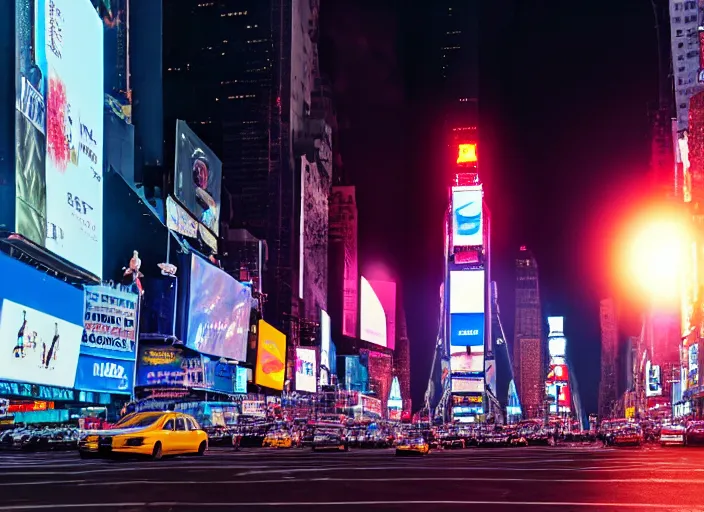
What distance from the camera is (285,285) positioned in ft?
458

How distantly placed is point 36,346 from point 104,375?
15322 mm

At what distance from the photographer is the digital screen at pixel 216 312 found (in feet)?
220

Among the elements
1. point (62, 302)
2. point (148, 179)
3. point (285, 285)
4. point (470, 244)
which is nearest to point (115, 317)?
point (62, 302)

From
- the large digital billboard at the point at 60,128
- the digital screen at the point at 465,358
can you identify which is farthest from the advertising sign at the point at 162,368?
the digital screen at the point at 465,358

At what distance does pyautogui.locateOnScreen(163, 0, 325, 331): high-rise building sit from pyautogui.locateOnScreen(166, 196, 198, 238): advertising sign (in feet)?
197

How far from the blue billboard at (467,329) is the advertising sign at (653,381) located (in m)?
34.6

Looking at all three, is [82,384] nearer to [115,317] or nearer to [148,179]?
[115,317]

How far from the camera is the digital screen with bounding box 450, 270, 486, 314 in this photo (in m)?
163

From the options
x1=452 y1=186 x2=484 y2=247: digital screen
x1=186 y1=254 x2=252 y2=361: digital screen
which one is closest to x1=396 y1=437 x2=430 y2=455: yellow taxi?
x1=186 y1=254 x2=252 y2=361: digital screen

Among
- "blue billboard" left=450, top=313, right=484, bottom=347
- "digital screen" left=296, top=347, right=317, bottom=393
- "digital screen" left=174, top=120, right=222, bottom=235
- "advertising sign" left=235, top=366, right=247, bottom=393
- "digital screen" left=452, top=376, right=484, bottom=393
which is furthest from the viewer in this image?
"digital screen" left=452, top=376, right=484, bottom=393

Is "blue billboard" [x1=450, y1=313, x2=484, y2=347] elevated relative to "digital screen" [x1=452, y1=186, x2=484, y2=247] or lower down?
lower down

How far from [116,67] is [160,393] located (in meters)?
25.7

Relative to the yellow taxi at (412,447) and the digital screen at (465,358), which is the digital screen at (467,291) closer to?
the digital screen at (465,358)

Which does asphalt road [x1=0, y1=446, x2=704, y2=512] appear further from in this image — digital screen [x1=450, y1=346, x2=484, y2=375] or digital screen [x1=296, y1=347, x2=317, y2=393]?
digital screen [x1=450, y1=346, x2=484, y2=375]
